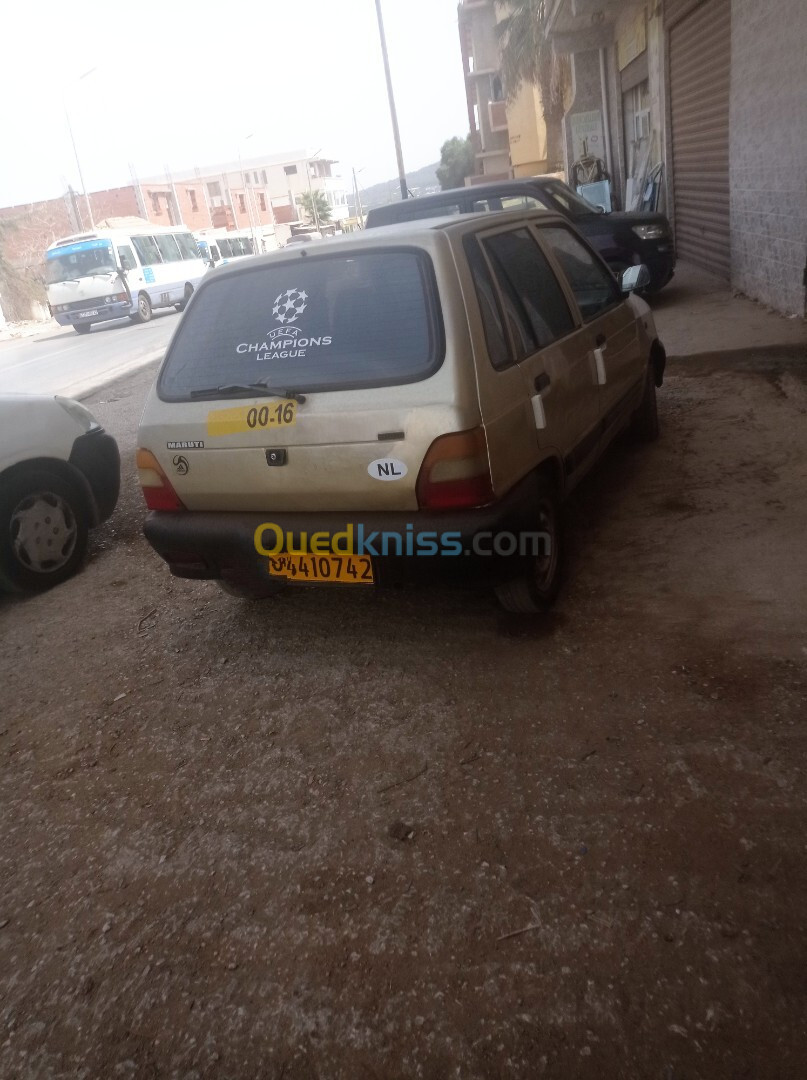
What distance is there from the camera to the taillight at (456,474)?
2.88m

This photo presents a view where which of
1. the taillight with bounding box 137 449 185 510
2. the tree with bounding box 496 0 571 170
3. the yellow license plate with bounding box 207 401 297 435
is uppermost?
the tree with bounding box 496 0 571 170

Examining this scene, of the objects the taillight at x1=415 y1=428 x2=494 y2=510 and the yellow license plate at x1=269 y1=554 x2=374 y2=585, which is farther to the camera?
the yellow license plate at x1=269 y1=554 x2=374 y2=585

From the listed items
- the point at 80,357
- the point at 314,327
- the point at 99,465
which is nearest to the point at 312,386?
the point at 314,327

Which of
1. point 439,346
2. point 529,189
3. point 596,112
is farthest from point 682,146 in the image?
point 439,346

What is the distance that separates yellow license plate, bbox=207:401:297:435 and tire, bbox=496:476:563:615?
104 centimetres

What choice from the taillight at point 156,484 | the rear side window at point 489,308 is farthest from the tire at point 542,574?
the taillight at point 156,484

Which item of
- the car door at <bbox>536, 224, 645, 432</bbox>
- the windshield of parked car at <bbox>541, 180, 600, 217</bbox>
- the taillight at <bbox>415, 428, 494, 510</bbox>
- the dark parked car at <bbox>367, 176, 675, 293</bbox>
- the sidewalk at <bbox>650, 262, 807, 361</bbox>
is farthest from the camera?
the windshield of parked car at <bbox>541, 180, 600, 217</bbox>

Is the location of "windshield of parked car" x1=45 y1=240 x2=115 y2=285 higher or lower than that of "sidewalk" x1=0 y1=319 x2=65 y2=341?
higher

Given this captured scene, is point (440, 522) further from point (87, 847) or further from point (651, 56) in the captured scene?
point (651, 56)

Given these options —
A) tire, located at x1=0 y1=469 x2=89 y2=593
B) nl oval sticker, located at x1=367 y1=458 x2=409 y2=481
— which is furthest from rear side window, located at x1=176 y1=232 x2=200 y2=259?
nl oval sticker, located at x1=367 y1=458 x2=409 y2=481

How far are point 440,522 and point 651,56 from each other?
557 inches

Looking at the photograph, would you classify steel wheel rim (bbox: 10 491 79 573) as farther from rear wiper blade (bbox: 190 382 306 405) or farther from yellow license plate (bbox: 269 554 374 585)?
yellow license plate (bbox: 269 554 374 585)

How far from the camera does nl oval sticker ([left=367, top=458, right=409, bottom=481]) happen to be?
2975 millimetres

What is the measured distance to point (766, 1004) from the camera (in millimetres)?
1827
